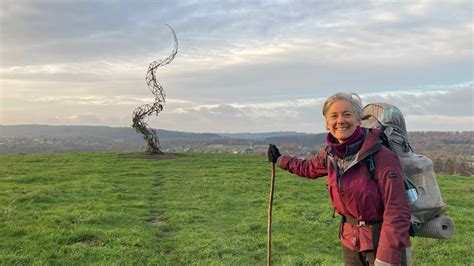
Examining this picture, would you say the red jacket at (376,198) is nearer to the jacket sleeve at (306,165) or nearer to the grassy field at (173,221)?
the jacket sleeve at (306,165)

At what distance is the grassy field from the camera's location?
7977 mm

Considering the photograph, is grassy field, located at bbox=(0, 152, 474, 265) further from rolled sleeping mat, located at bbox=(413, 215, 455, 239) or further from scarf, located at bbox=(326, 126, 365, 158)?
scarf, located at bbox=(326, 126, 365, 158)

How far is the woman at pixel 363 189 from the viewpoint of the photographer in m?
3.43

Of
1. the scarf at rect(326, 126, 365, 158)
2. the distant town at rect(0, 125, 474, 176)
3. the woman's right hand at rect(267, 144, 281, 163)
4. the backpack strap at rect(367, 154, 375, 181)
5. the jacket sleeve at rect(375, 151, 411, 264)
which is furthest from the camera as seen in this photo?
the distant town at rect(0, 125, 474, 176)

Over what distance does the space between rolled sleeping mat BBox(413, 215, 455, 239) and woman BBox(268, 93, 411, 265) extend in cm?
29

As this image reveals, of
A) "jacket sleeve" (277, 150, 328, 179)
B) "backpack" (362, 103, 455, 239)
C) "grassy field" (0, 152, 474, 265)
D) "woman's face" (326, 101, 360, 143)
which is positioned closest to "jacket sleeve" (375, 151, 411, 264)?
"backpack" (362, 103, 455, 239)

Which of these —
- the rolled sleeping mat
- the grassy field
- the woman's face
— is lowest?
the grassy field

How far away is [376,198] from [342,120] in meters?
0.73

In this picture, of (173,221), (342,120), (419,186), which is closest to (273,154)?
(342,120)

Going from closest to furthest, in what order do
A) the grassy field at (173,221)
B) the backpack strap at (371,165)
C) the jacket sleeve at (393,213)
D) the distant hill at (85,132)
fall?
the jacket sleeve at (393,213)
the backpack strap at (371,165)
the grassy field at (173,221)
the distant hill at (85,132)

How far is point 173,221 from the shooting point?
10.8 metres

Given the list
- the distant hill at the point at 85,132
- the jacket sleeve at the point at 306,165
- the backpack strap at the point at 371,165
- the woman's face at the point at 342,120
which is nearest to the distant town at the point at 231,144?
the distant hill at the point at 85,132

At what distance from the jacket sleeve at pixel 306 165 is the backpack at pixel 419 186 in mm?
810

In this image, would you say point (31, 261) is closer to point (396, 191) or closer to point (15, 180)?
point (396, 191)
